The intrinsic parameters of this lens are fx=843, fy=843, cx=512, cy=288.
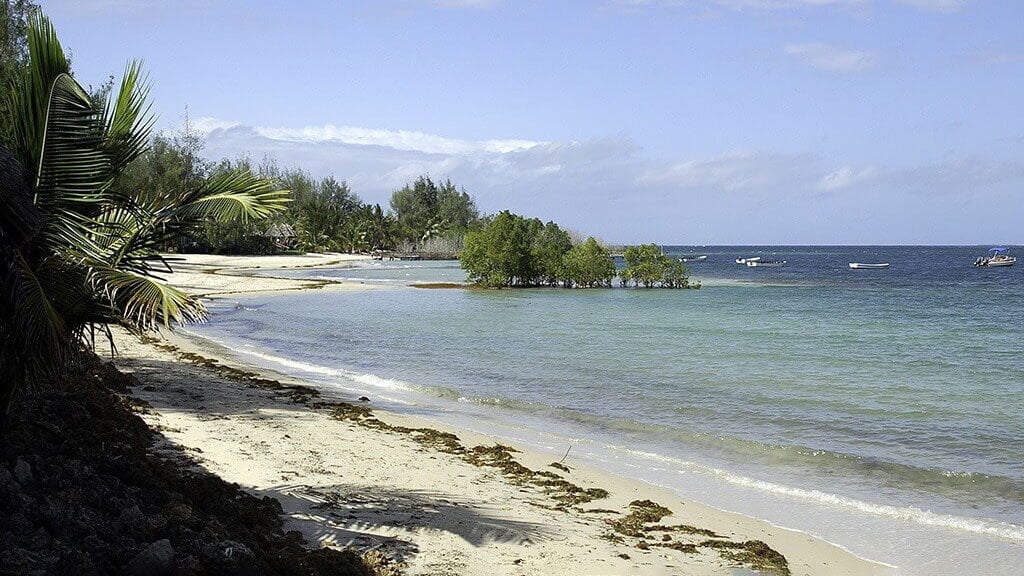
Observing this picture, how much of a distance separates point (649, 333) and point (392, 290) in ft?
75.3

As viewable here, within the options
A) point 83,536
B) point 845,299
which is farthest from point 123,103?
point 845,299

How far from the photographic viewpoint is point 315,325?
28.8 meters

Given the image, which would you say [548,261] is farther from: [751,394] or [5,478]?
[5,478]

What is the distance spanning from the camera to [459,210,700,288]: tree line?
52844 millimetres

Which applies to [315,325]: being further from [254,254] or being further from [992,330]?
[254,254]

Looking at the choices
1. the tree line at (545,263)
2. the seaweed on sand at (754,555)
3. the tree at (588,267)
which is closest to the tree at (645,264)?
the tree line at (545,263)

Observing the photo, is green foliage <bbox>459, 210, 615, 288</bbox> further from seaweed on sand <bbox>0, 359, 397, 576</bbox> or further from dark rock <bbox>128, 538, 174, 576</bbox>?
dark rock <bbox>128, 538, 174, 576</bbox>

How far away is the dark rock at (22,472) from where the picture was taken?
5.25 metres

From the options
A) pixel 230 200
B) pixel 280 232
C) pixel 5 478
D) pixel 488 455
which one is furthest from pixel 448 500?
pixel 280 232

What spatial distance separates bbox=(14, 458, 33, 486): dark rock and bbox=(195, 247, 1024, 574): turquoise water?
20.8 ft

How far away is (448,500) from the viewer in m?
7.93

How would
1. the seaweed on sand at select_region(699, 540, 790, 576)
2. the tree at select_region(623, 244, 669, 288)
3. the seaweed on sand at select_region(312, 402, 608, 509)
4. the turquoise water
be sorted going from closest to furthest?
the seaweed on sand at select_region(699, 540, 790, 576) < the seaweed on sand at select_region(312, 402, 608, 509) < the turquoise water < the tree at select_region(623, 244, 669, 288)

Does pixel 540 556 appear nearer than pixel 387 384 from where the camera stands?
Yes

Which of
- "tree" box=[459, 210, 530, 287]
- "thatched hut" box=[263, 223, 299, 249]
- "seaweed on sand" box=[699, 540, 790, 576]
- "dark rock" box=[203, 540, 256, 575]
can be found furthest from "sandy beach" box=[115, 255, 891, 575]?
"thatched hut" box=[263, 223, 299, 249]
